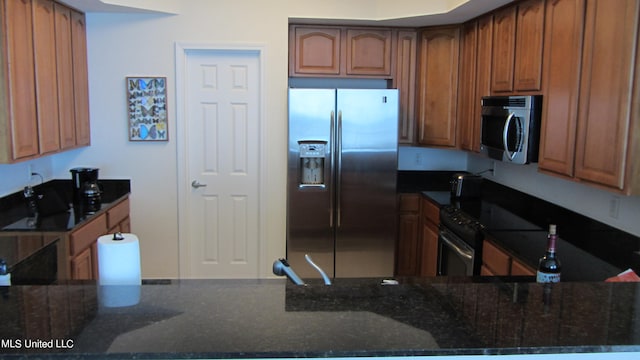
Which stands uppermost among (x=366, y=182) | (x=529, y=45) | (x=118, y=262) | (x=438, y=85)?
(x=529, y=45)

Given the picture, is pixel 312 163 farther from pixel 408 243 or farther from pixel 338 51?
pixel 408 243

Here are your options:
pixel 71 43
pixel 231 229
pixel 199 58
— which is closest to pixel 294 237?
pixel 231 229

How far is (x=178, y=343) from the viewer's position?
3.54ft

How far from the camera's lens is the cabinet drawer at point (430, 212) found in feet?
13.5

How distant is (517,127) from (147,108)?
2804 mm

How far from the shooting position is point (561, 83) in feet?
9.16

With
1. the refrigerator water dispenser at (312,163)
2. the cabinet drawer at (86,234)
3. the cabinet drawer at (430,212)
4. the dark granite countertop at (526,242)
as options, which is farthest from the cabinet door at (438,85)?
the cabinet drawer at (86,234)

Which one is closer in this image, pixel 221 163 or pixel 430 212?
pixel 430 212

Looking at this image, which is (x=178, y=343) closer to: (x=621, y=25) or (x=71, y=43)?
(x=621, y=25)

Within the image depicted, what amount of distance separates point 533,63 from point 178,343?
2760 mm

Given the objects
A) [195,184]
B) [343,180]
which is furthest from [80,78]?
[343,180]

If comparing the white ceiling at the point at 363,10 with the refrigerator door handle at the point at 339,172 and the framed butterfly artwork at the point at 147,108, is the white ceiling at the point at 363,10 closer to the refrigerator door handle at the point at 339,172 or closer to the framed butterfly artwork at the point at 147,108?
the framed butterfly artwork at the point at 147,108

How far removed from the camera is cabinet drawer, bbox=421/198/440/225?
4121 millimetres

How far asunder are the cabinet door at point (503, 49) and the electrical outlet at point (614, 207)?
95 cm
